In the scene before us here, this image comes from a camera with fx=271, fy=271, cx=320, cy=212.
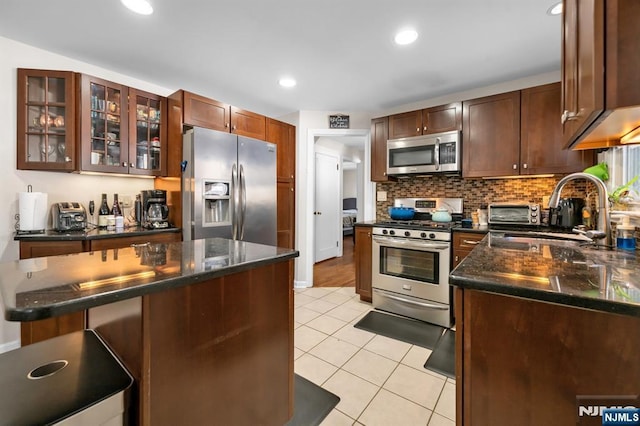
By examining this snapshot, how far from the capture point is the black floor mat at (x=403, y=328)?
236cm

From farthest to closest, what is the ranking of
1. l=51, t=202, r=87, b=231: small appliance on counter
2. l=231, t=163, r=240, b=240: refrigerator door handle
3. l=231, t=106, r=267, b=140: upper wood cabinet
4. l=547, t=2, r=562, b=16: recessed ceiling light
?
l=231, t=106, r=267, b=140: upper wood cabinet
l=231, t=163, r=240, b=240: refrigerator door handle
l=51, t=202, r=87, b=231: small appliance on counter
l=547, t=2, r=562, b=16: recessed ceiling light

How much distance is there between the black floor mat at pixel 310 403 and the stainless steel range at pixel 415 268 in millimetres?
1385

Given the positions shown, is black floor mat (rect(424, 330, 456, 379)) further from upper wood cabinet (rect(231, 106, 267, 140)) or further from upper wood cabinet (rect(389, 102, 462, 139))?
upper wood cabinet (rect(231, 106, 267, 140))

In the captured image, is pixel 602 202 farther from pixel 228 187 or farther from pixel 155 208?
pixel 155 208

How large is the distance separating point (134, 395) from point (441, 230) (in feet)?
8.17

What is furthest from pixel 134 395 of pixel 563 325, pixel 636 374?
pixel 636 374

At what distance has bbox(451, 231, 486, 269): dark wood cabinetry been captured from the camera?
7.99ft

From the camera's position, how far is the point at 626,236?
1266 mm

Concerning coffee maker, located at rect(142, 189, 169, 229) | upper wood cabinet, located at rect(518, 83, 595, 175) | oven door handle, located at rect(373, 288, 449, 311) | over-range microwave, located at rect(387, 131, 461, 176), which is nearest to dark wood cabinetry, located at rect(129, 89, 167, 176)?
coffee maker, located at rect(142, 189, 169, 229)

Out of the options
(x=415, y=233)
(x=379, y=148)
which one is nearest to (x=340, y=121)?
(x=379, y=148)

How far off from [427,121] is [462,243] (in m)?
1.42

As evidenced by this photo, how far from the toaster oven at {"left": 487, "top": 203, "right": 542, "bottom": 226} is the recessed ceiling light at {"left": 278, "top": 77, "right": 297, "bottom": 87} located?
2421mm

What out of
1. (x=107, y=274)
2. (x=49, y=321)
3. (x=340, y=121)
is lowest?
(x=49, y=321)

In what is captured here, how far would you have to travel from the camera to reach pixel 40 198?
7.28 ft
